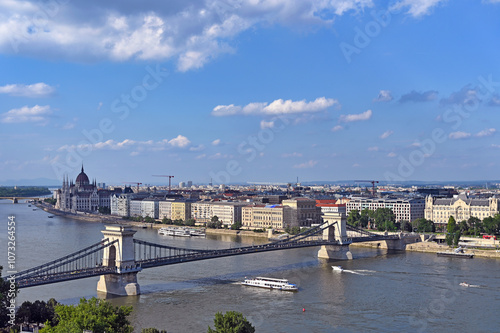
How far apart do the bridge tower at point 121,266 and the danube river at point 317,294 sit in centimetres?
51

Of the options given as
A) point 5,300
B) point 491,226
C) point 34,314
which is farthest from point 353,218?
point 5,300

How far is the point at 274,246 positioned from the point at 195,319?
13127 mm

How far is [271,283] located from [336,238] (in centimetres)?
1227

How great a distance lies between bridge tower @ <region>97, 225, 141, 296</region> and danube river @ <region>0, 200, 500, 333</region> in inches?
20.1

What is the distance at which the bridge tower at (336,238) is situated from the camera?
108ft

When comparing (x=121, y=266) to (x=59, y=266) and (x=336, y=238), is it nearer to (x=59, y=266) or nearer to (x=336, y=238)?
(x=59, y=266)

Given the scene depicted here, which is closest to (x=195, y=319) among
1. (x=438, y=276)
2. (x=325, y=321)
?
(x=325, y=321)

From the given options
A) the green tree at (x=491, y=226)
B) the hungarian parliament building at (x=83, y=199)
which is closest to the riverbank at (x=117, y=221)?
the hungarian parliament building at (x=83, y=199)

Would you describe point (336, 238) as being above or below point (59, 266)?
above

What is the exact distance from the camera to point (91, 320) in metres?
12.1

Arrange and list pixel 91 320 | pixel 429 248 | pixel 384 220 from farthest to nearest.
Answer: pixel 384 220, pixel 429 248, pixel 91 320

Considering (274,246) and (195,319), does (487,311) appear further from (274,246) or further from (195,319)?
(274,246)

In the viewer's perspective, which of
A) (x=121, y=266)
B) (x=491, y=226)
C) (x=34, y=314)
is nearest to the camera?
(x=34, y=314)

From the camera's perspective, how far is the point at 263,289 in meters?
22.5
